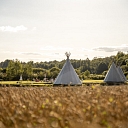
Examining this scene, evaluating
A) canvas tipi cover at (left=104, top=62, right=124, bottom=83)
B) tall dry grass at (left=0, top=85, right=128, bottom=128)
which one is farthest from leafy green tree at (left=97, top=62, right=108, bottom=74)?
tall dry grass at (left=0, top=85, right=128, bottom=128)

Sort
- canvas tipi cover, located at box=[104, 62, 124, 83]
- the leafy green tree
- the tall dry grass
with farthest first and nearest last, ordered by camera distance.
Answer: the leafy green tree
canvas tipi cover, located at box=[104, 62, 124, 83]
the tall dry grass

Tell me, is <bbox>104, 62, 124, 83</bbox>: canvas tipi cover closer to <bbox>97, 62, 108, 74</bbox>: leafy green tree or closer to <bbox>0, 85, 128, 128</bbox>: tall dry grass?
<bbox>0, 85, 128, 128</bbox>: tall dry grass

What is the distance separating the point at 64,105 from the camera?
627 cm

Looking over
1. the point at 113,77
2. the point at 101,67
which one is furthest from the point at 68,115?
the point at 101,67

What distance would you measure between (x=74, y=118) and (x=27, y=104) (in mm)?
1786

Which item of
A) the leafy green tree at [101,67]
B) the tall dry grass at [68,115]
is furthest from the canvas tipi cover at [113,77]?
the leafy green tree at [101,67]

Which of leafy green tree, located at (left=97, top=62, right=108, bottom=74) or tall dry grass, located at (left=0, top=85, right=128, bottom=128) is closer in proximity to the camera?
tall dry grass, located at (left=0, top=85, right=128, bottom=128)

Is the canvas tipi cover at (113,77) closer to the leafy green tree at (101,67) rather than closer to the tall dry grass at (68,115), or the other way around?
the tall dry grass at (68,115)

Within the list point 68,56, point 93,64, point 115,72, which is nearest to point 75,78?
point 68,56

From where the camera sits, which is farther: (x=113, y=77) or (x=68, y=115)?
(x=113, y=77)

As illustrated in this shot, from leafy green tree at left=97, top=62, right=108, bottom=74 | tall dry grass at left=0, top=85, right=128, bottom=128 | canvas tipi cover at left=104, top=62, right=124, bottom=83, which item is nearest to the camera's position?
tall dry grass at left=0, top=85, right=128, bottom=128

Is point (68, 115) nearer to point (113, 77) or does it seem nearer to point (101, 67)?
point (113, 77)

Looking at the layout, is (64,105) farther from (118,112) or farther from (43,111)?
(118,112)

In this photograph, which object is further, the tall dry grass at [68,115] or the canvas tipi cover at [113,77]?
the canvas tipi cover at [113,77]
